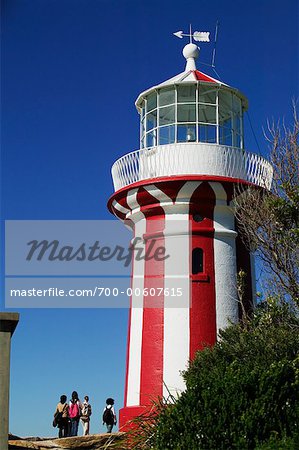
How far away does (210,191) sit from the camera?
1658cm

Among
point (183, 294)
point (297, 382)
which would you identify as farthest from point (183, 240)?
point (297, 382)

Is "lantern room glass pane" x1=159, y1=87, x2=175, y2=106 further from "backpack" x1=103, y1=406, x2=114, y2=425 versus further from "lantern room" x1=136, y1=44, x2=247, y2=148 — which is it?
"backpack" x1=103, y1=406, x2=114, y2=425

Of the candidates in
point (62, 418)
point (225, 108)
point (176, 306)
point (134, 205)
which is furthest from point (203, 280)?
point (225, 108)

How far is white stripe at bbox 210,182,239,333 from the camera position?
16422 millimetres

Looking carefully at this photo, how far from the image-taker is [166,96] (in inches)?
712

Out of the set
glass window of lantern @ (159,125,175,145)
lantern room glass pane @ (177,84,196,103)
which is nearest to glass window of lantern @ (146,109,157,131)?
glass window of lantern @ (159,125,175,145)

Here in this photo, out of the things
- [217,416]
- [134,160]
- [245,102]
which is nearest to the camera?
[217,416]

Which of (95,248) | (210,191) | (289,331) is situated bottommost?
(289,331)

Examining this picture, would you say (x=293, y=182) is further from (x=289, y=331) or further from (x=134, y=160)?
(x=134, y=160)

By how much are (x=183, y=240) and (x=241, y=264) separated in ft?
5.44

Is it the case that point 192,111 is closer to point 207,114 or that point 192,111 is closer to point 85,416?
point 207,114

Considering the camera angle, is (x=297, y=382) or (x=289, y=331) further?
(x=289, y=331)

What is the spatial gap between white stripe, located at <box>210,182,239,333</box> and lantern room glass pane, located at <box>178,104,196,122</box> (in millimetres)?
2358

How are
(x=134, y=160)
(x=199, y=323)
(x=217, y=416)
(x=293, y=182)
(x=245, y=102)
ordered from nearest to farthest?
(x=217, y=416) → (x=293, y=182) → (x=199, y=323) → (x=134, y=160) → (x=245, y=102)
